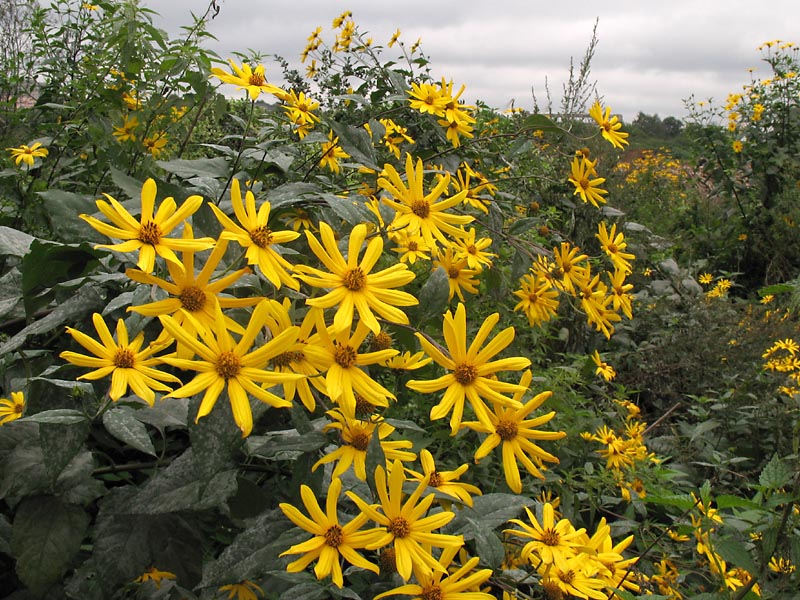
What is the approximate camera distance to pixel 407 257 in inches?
48.8

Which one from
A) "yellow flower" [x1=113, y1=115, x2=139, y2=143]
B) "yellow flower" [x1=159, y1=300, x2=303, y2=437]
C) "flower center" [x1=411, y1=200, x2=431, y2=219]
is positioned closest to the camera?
"yellow flower" [x1=159, y1=300, x2=303, y2=437]

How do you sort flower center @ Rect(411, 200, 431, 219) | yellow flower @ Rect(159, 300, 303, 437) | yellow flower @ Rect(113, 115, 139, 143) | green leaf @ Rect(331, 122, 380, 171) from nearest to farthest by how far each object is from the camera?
yellow flower @ Rect(159, 300, 303, 437) < flower center @ Rect(411, 200, 431, 219) < green leaf @ Rect(331, 122, 380, 171) < yellow flower @ Rect(113, 115, 139, 143)

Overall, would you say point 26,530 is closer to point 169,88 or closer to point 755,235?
point 169,88

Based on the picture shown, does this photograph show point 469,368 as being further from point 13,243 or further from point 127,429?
point 13,243

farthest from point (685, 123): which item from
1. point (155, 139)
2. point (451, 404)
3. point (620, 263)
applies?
point (451, 404)

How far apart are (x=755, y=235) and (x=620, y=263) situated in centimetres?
401

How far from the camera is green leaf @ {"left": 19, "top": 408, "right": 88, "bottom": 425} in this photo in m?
0.79

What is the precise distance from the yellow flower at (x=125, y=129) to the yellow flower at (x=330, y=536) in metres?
1.35

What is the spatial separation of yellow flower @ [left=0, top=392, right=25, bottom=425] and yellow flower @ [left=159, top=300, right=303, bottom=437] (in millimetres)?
406

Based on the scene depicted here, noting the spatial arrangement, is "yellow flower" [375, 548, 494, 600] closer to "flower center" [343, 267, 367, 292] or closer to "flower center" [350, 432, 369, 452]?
"flower center" [350, 432, 369, 452]

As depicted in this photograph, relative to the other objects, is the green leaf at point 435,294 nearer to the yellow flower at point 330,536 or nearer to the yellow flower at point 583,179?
the yellow flower at point 330,536

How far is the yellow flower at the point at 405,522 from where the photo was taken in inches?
33.2

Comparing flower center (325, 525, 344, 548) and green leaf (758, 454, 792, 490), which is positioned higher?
flower center (325, 525, 344, 548)

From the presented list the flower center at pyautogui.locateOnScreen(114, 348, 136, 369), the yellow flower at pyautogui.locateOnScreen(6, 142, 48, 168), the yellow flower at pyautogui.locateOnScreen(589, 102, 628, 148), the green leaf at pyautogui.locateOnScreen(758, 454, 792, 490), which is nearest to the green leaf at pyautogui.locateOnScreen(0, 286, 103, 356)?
the flower center at pyautogui.locateOnScreen(114, 348, 136, 369)
